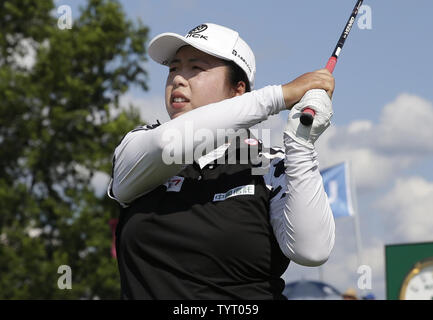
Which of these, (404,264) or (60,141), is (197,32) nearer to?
(404,264)

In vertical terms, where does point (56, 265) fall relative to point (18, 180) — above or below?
below

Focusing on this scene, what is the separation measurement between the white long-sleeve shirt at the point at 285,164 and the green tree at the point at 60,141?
18205mm

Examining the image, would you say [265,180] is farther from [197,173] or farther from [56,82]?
[56,82]

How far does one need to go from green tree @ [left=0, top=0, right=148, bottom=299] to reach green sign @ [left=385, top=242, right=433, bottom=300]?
1265 cm

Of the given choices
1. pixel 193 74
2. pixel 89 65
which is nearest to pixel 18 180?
pixel 89 65

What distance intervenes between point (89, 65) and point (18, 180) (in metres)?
4.59

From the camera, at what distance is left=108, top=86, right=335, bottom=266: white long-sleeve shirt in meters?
3.18

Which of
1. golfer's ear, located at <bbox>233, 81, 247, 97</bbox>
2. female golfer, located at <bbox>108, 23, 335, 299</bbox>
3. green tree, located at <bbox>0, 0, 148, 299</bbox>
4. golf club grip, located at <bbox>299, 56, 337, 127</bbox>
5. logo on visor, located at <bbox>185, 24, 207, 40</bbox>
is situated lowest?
female golfer, located at <bbox>108, 23, 335, 299</bbox>

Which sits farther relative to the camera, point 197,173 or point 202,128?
point 197,173

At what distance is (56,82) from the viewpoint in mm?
23469

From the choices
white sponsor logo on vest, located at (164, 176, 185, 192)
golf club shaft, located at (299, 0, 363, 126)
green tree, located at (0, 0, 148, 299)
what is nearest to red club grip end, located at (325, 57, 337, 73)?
golf club shaft, located at (299, 0, 363, 126)

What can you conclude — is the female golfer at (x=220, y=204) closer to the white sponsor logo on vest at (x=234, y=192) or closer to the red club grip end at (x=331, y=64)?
the white sponsor logo on vest at (x=234, y=192)

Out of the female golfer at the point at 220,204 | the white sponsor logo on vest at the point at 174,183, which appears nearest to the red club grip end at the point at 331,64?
the female golfer at the point at 220,204

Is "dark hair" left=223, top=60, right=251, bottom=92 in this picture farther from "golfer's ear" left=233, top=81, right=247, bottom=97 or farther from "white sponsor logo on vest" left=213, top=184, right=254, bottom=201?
"white sponsor logo on vest" left=213, top=184, right=254, bottom=201
